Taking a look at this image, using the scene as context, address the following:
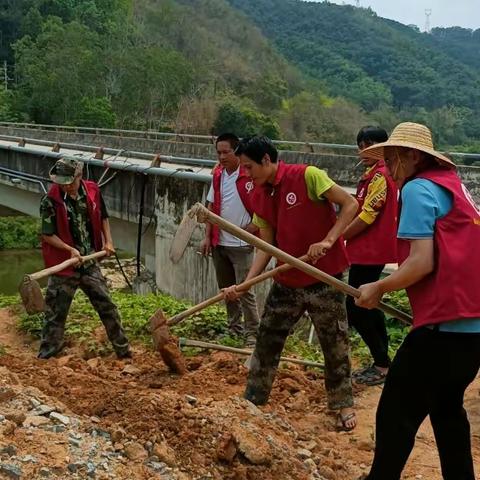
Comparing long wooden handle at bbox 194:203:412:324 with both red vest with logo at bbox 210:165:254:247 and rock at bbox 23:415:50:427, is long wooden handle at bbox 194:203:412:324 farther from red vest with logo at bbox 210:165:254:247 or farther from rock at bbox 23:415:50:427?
red vest with logo at bbox 210:165:254:247

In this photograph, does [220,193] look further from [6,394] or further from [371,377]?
[6,394]

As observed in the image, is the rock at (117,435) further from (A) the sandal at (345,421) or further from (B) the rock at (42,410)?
(A) the sandal at (345,421)

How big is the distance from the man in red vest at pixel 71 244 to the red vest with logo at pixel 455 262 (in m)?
3.42

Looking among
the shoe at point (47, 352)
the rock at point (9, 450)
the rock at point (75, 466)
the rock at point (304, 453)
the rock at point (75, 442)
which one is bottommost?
the shoe at point (47, 352)

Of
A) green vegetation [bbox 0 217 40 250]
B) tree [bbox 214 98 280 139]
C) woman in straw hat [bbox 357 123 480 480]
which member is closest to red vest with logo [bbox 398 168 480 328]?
woman in straw hat [bbox 357 123 480 480]

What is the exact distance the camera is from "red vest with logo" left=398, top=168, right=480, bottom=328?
2689 millimetres

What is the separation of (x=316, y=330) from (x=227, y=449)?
1.16 meters

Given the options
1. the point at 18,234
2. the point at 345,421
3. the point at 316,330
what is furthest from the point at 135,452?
the point at 18,234

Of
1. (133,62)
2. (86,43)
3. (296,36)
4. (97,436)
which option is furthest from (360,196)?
(296,36)

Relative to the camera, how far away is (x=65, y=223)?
5551 mm

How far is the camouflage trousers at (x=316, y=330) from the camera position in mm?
4148

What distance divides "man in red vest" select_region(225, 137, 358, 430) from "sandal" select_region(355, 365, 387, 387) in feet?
2.22

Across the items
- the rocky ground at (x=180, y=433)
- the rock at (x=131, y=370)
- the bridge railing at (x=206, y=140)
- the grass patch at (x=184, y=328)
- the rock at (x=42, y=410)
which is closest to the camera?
the rocky ground at (x=180, y=433)

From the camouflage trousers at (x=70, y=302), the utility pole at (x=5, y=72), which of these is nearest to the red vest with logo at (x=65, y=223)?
the camouflage trousers at (x=70, y=302)
